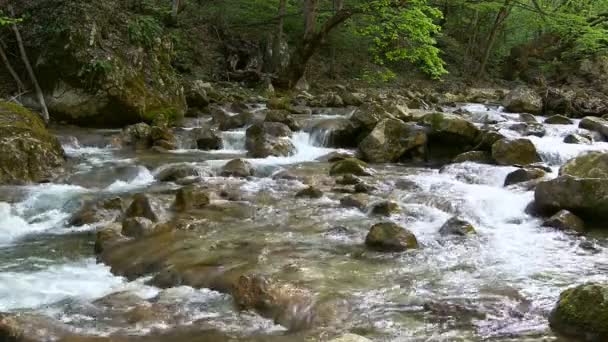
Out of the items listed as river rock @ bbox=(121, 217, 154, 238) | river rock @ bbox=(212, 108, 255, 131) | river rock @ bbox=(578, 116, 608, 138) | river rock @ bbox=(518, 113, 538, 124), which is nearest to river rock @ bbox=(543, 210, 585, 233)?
river rock @ bbox=(121, 217, 154, 238)

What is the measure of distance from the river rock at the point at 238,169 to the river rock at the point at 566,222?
15.1 feet

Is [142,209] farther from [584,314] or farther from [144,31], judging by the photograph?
[144,31]

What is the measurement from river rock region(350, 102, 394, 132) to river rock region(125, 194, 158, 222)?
246 inches

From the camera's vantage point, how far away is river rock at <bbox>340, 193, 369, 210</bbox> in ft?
25.1

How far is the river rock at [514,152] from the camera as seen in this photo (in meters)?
10.1

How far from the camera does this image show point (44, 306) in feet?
15.2

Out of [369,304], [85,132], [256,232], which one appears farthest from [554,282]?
[85,132]

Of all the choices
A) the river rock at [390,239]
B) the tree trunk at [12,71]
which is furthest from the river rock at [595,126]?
the tree trunk at [12,71]

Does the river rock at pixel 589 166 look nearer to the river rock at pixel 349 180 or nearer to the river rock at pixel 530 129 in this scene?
the river rock at pixel 349 180

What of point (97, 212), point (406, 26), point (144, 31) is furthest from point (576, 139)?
point (144, 31)

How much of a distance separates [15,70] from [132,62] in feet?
8.20

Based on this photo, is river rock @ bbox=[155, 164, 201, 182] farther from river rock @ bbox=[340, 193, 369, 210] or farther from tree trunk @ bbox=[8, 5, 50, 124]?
tree trunk @ bbox=[8, 5, 50, 124]

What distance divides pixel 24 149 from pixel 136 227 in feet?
12.0

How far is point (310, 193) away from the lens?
8148 millimetres
